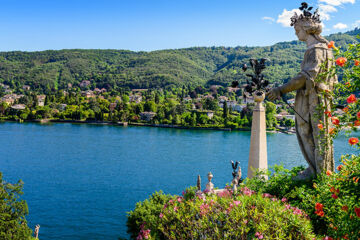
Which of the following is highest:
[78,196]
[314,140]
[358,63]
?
[358,63]

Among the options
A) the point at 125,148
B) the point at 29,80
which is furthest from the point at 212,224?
the point at 29,80

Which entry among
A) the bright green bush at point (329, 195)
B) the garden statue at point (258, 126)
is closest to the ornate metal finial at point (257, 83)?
the garden statue at point (258, 126)

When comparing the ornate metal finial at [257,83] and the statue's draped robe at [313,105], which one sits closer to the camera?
the statue's draped robe at [313,105]

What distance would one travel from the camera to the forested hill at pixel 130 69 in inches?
5699

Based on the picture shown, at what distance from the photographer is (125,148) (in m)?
42.6

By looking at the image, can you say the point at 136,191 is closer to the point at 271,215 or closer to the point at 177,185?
the point at 177,185

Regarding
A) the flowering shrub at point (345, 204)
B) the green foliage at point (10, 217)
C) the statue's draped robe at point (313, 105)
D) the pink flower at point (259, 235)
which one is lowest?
the green foliage at point (10, 217)

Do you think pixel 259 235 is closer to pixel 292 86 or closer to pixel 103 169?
pixel 292 86

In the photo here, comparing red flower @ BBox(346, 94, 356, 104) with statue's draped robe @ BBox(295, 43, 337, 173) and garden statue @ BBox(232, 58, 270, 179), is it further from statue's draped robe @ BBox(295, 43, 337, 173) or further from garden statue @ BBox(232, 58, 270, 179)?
garden statue @ BBox(232, 58, 270, 179)

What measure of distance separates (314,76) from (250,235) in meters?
2.82

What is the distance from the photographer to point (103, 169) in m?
31.4

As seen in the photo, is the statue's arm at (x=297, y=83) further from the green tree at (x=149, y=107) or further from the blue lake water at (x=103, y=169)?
the green tree at (x=149, y=107)

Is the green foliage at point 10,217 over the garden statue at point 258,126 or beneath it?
beneath

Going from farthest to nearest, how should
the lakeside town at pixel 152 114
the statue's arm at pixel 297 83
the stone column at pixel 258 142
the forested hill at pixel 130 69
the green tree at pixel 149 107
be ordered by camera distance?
the forested hill at pixel 130 69
the green tree at pixel 149 107
the lakeside town at pixel 152 114
the stone column at pixel 258 142
the statue's arm at pixel 297 83
